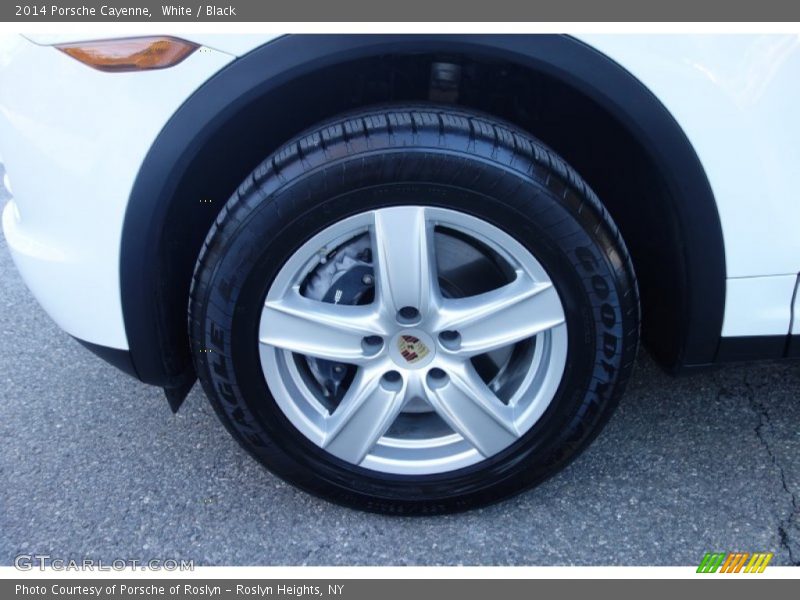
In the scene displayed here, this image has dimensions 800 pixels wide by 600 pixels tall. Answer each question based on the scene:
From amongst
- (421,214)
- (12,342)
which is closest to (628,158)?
(421,214)

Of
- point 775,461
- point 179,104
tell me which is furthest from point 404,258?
point 775,461

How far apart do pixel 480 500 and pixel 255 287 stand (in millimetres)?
790

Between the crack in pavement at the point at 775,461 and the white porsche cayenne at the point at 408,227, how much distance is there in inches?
18.1

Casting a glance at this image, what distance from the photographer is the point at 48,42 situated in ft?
4.85

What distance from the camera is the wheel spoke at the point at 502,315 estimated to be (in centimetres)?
165

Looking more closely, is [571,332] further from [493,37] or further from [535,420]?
[493,37]

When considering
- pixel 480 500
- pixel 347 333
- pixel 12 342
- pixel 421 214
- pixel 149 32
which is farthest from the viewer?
pixel 12 342

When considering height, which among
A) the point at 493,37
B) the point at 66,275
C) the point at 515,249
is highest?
the point at 493,37

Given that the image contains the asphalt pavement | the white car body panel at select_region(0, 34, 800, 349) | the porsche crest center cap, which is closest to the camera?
the white car body panel at select_region(0, 34, 800, 349)

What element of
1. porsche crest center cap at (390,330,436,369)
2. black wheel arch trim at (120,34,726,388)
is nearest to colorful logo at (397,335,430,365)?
porsche crest center cap at (390,330,436,369)

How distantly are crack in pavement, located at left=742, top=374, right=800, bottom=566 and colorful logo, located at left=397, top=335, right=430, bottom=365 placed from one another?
100 cm

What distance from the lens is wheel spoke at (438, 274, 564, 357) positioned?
165 centimetres

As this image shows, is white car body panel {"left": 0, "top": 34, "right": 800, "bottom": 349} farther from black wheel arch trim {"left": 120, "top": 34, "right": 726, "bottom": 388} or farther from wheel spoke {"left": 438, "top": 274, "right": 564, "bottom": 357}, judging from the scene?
wheel spoke {"left": 438, "top": 274, "right": 564, "bottom": 357}

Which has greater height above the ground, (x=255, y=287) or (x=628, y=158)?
(x=628, y=158)
